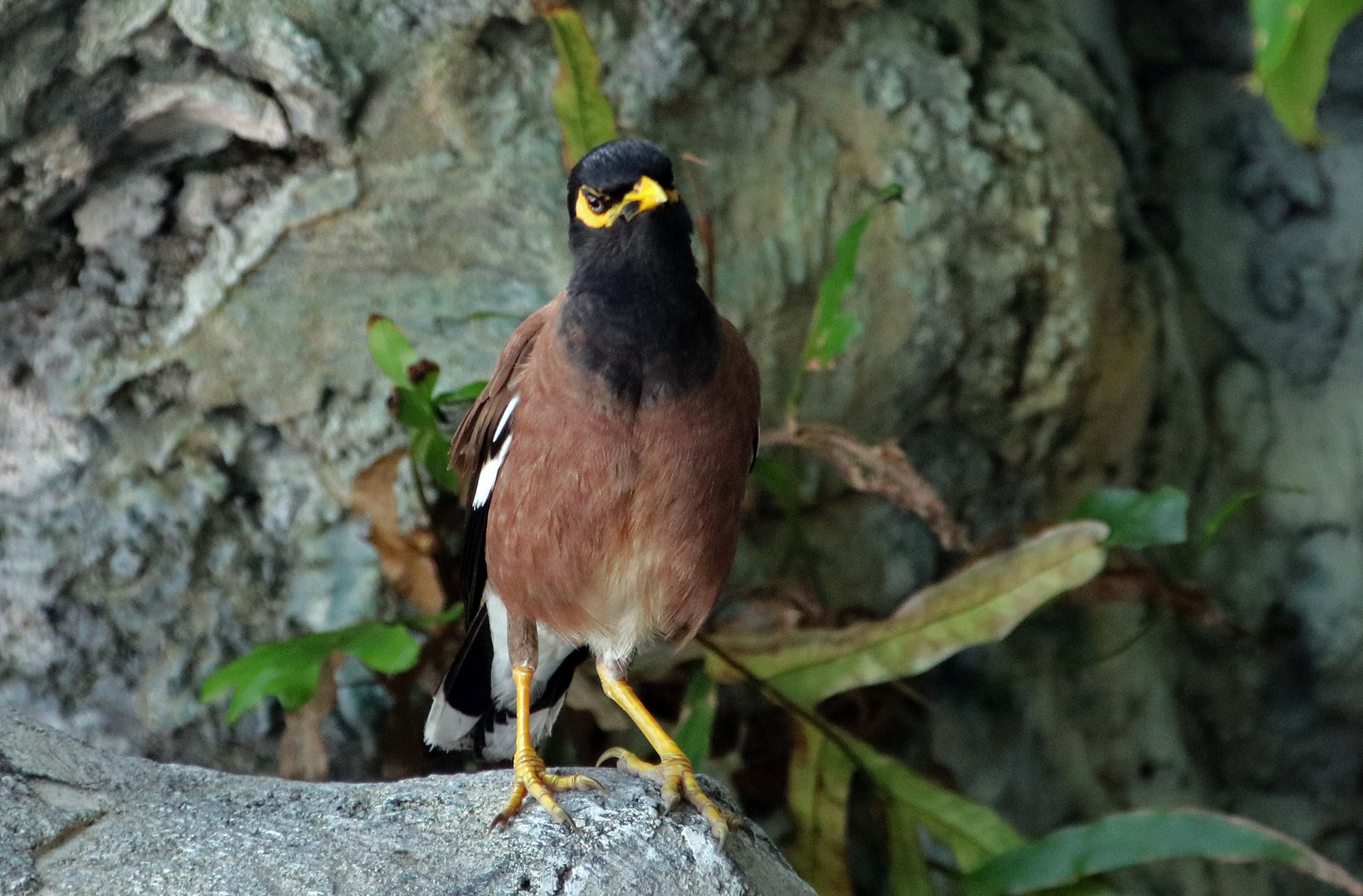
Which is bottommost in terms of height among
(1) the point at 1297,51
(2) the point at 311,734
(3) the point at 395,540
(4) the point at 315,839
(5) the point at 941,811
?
(5) the point at 941,811

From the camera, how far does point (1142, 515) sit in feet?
10.8

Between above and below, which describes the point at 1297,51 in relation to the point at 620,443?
above

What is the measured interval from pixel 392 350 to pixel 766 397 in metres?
1.18

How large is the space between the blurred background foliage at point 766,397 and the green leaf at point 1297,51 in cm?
137

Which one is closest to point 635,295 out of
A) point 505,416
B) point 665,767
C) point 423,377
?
point 505,416

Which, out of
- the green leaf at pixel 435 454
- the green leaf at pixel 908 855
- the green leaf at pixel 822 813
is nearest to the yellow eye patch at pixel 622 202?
the green leaf at pixel 435 454

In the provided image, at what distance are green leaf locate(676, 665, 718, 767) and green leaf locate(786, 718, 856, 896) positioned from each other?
0.28 metres

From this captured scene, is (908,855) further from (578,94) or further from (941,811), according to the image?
(578,94)

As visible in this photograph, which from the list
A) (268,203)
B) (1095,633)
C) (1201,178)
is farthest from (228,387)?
(1201,178)

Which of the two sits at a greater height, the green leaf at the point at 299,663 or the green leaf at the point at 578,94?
the green leaf at the point at 578,94

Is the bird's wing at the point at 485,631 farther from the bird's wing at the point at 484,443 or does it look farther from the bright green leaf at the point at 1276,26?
the bright green leaf at the point at 1276,26

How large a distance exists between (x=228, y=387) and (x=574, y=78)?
1.28m

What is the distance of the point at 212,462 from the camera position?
354 centimetres

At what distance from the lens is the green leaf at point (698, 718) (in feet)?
10.6
